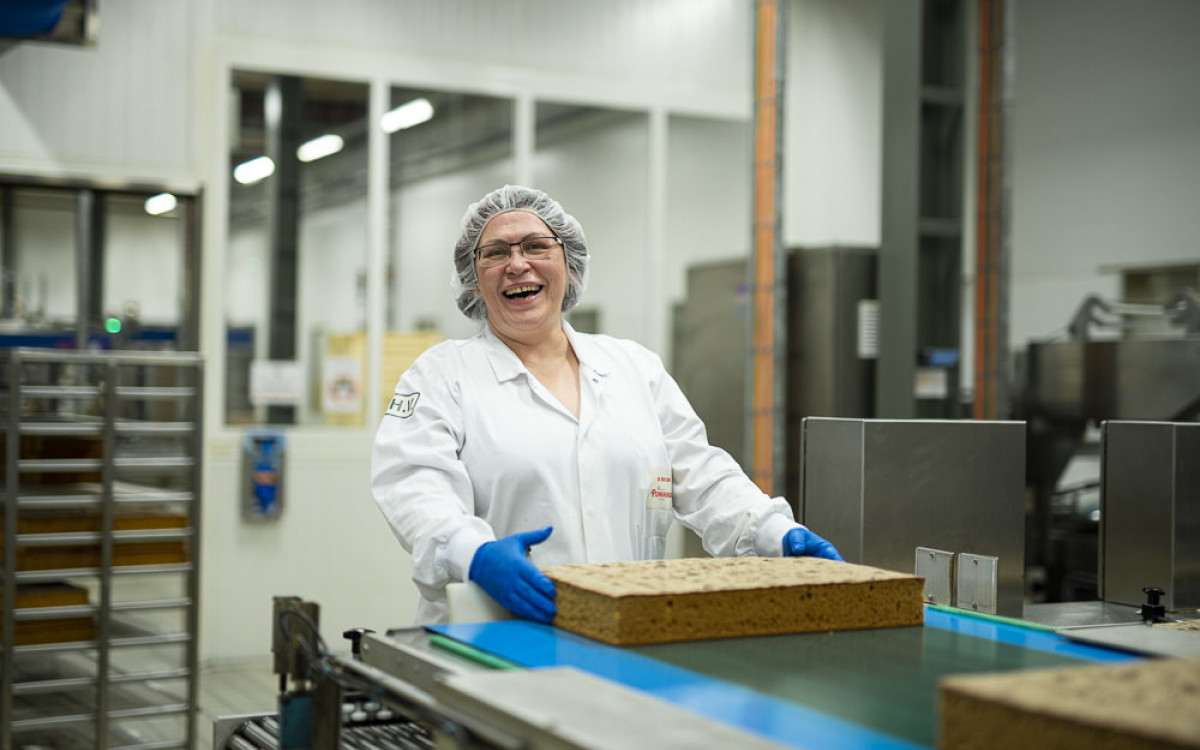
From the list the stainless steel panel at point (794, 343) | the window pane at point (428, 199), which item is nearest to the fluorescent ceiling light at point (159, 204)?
the window pane at point (428, 199)

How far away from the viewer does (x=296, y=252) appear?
5410mm

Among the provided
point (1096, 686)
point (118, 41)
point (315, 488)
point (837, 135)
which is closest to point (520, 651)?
point (1096, 686)

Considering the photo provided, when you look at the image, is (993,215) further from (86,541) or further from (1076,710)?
(1076,710)

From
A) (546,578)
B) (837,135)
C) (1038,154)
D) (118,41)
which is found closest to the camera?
(546,578)

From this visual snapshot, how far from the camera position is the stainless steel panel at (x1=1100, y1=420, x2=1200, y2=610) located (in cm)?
223

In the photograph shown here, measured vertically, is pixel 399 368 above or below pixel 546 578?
above

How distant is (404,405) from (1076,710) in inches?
53.7

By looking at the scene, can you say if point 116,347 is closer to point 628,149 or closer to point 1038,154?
point 628,149

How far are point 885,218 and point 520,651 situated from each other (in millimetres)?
4216

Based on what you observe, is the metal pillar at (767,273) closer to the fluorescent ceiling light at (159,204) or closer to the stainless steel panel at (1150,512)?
the fluorescent ceiling light at (159,204)

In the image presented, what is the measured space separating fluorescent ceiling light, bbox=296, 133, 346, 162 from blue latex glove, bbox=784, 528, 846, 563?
3987 mm

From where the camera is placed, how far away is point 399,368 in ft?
18.3

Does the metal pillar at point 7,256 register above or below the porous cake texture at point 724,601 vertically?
above

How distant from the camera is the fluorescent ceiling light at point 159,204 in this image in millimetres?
5168
